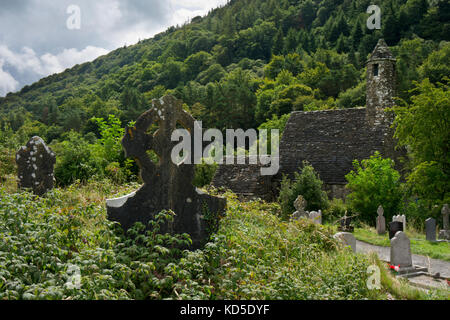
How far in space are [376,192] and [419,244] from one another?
5.20 m

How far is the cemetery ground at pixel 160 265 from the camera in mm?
3892

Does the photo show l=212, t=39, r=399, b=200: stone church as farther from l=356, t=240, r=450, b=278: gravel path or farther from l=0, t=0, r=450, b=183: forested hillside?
l=356, t=240, r=450, b=278: gravel path

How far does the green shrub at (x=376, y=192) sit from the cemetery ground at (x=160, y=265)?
12.3m

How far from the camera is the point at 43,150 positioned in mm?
8961

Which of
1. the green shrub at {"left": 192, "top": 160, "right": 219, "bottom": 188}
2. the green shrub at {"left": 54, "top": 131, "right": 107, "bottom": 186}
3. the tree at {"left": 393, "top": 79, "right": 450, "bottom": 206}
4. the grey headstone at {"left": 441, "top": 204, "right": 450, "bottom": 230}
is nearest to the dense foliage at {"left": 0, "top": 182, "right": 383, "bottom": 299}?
the green shrub at {"left": 54, "top": 131, "right": 107, "bottom": 186}

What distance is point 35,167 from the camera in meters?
8.79

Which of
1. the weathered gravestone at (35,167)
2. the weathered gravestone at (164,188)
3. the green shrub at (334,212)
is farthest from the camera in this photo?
the green shrub at (334,212)

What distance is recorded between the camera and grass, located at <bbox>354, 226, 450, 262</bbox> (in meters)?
11.1

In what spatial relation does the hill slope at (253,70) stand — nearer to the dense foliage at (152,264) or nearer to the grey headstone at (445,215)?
the grey headstone at (445,215)

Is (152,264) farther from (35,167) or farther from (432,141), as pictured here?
(432,141)

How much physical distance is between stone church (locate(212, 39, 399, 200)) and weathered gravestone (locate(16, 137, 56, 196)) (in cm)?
1337
